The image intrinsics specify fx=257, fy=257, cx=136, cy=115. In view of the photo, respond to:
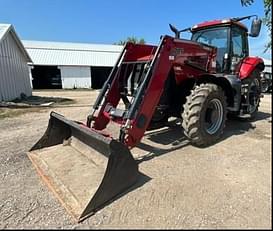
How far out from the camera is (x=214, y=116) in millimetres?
5504

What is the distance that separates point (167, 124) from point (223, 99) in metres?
1.31

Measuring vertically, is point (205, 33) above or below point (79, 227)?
above

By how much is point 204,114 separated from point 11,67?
14.4m

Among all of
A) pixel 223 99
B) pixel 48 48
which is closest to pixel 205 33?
pixel 223 99

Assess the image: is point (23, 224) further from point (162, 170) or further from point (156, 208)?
point (162, 170)

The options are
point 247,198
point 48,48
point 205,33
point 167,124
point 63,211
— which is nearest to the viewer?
point 63,211

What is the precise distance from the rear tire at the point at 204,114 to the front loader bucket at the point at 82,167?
1.71m

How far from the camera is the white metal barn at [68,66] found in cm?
3241

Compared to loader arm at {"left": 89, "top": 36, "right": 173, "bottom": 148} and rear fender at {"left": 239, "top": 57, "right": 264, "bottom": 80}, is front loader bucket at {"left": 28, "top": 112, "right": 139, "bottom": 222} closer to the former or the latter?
loader arm at {"left": 89, "top": 36, "right": 173, "bottom": 148}

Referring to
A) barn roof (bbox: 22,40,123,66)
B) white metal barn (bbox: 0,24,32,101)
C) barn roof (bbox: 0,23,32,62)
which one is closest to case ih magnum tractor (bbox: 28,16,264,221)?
white metal barn (bbox: 0,24,32,101)

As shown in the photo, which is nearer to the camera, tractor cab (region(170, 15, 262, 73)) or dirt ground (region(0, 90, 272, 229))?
dirt ground (region(0, 90, 272, 229))

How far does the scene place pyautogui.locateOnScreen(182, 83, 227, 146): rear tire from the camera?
477 centimetres

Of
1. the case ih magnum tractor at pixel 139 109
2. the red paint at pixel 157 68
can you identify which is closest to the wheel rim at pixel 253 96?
the case ih magnum tractor at pixel 139 109

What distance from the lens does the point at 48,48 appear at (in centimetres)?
3772
